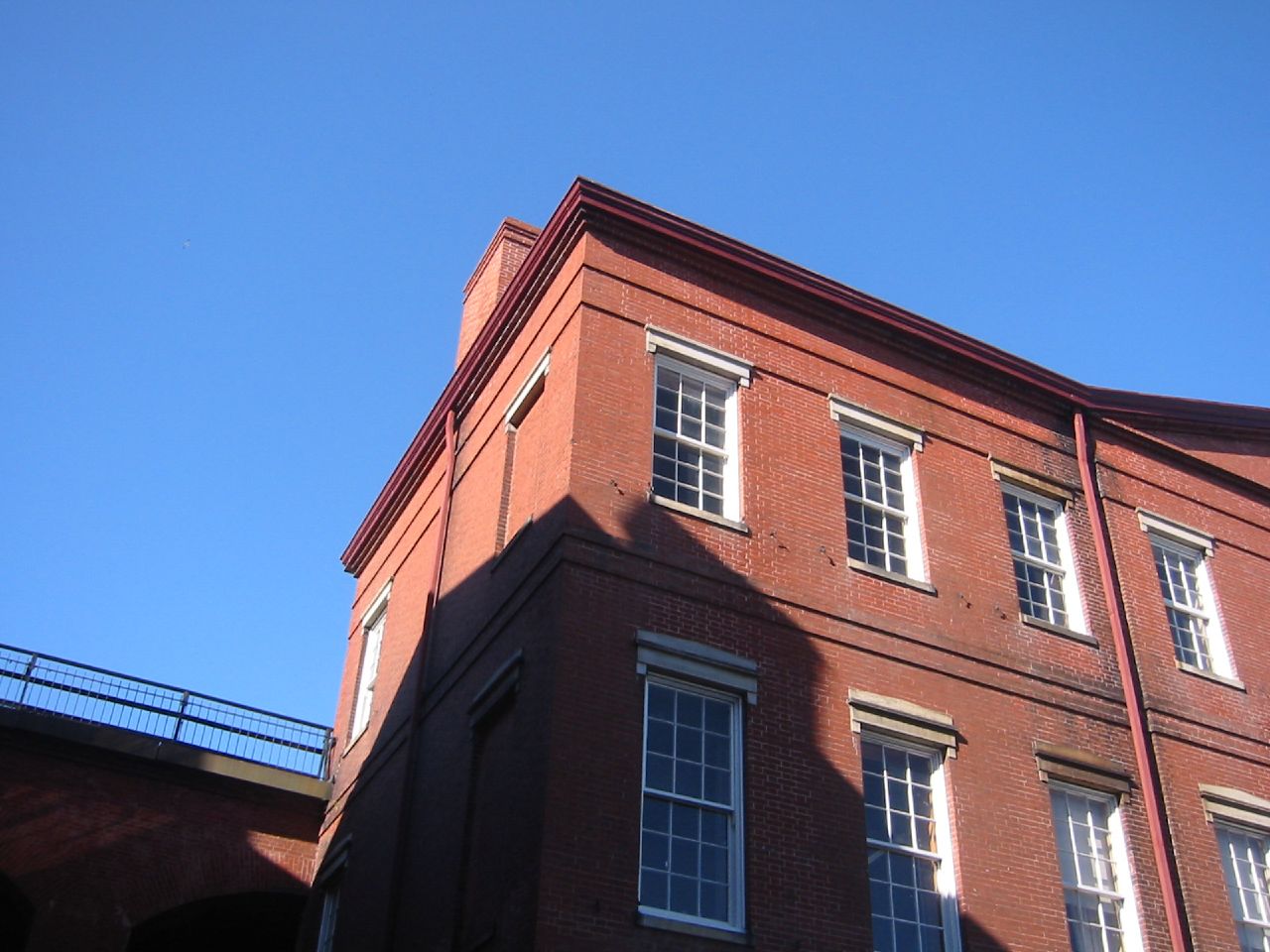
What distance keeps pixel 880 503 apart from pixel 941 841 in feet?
13.4

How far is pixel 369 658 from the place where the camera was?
66.6 ft

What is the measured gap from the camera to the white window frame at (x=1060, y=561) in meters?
16.1

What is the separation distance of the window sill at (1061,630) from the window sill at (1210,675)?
151cm

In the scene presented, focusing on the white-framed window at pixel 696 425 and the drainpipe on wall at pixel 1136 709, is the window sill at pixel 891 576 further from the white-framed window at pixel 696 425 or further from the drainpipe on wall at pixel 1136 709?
the drainpipe on wall at pixel 1136 709

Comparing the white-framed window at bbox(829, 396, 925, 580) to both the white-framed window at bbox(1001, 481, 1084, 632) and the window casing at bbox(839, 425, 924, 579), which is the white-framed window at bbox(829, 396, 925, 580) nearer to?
the window casing at bbox(839, 425, 924, 579)

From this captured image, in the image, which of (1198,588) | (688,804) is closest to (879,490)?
(688,804)

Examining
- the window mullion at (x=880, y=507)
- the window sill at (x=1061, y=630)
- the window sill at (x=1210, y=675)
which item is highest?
the window mullion at (x=880, y=507)

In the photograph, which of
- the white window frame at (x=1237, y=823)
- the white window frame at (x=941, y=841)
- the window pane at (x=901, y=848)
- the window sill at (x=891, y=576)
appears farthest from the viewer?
the white window frame at (x=1237, y=823)

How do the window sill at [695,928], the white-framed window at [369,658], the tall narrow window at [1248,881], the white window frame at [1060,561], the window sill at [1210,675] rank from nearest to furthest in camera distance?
1. the window sill at [695,928]
2. the tall narrow window at [1248,881]
3. the white window frame at [1060,561]
4. the window sill at [1210,675]
5. the white-framed window at [369,658]

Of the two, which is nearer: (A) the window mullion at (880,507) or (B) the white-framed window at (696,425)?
(B) the white-framed window at (696,425)

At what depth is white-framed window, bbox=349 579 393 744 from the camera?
768 inches

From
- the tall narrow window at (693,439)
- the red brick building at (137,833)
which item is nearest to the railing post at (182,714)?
the red brick building at (137,833)

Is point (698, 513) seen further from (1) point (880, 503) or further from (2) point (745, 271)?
(2) point (745, 271)

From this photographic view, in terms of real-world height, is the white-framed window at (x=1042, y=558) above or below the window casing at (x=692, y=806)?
above
